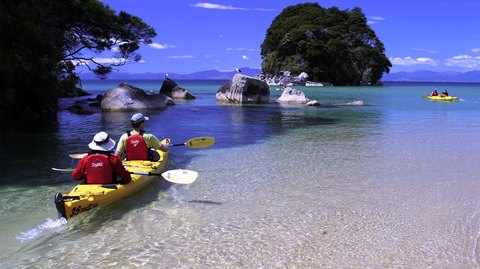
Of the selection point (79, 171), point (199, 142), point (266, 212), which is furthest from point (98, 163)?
point (199, 142)

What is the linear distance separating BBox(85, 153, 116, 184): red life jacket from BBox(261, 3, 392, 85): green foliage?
291 feet

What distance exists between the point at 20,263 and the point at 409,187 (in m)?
7.11

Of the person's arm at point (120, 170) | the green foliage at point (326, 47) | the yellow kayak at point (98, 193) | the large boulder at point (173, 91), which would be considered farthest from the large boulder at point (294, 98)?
the green foliage at point (326, 47)

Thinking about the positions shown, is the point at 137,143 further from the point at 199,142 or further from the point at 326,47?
the point at 326,47

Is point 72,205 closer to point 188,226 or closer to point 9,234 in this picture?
point 9,234

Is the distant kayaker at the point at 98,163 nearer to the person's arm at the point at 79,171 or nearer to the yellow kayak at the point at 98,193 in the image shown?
the person's arm at the point at 79,171

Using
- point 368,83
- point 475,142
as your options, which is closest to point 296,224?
point 475,142

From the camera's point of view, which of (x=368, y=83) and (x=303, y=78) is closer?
(x=303, y=78)

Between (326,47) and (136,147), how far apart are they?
90723 mm

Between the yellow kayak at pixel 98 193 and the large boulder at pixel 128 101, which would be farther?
the large boulder at pixel 128 101

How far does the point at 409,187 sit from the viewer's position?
904 centimetres

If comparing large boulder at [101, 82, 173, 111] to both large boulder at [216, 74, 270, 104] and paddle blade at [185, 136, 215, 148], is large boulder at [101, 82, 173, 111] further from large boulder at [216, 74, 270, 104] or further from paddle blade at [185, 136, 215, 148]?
paddle blade at [185, 136, 215, 148]

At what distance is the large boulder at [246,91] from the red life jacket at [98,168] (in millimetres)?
28482

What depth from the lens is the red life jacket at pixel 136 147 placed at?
898cm
